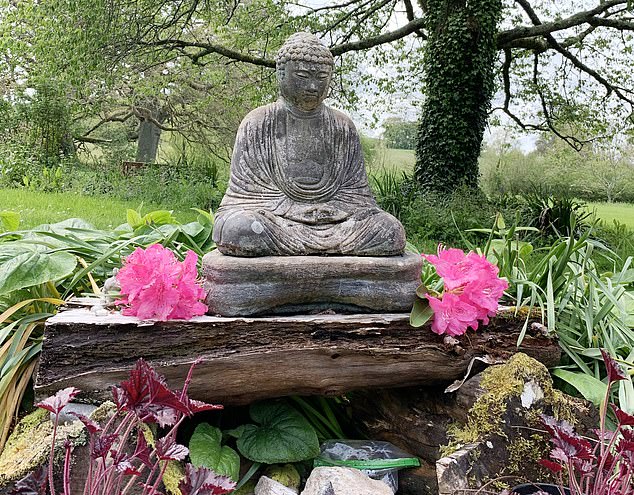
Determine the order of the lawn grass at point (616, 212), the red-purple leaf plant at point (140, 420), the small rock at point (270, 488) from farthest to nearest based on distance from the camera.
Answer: the lawn grass at point (616, 212) → the small rock at point (270, 488) → the red-purple leaf plant at point (140, 420)

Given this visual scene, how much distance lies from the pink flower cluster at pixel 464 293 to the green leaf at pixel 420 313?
0.02m

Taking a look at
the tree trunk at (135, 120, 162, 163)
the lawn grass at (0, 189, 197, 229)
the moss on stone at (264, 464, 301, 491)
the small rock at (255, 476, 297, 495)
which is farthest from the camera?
the tree trunk at (135, 120, 162, 163)

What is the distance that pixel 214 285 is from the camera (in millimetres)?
2287

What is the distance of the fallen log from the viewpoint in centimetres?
208

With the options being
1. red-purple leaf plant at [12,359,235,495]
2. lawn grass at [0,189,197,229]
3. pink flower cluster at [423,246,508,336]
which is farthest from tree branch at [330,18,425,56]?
red-purple leaf plant at [12,359,235,495]

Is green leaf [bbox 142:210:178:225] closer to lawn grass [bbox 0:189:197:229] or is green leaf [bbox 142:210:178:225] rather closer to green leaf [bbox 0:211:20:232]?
green leaf [bbox 0:211:20:232]

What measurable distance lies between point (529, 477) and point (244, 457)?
45.3 inches

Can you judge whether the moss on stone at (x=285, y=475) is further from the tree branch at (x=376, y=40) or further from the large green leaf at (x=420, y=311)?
the tree branch at (x=376, y=40)

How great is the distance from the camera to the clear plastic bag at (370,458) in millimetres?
2403

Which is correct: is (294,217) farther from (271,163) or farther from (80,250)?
(80,250)

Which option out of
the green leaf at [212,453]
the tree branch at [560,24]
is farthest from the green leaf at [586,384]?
the tree branch at [560,24]

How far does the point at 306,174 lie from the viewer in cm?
260

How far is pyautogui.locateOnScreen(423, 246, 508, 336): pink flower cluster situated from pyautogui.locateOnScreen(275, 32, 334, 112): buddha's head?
93cm

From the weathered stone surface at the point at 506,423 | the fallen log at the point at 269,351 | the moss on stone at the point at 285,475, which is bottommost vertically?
the moss on stone at the point at 285,475
